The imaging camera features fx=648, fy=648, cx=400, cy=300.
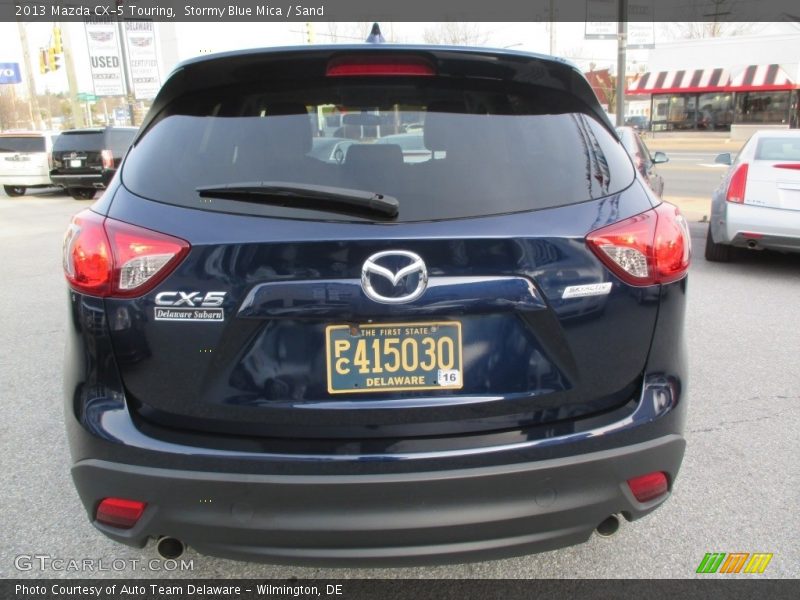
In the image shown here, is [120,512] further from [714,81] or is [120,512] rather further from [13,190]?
[714,81]

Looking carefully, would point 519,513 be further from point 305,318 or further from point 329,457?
point 305,318

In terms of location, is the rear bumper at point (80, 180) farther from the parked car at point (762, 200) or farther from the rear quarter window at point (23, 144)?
the parked car at point (762, 200)

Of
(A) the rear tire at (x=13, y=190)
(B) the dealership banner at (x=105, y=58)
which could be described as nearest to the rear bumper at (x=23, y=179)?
(A) the rear tire at (x=13, y=190)

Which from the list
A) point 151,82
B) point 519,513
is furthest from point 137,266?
point 151,82

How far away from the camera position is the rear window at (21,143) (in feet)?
58.6

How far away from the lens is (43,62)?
1449 inches

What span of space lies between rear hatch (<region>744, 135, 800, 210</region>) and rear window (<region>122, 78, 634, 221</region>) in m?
5.28

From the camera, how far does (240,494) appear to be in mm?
1765

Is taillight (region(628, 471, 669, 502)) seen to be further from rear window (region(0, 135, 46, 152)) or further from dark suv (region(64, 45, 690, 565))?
rear window (region(0, 135, 46, 152))

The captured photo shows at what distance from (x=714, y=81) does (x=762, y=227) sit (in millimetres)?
35740

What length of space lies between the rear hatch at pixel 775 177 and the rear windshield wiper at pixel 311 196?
6.02 m

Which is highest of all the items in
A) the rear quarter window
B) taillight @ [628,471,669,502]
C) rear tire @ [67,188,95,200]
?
taillight @ [628,471,669,502]

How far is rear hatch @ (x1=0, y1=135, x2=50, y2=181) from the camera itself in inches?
706

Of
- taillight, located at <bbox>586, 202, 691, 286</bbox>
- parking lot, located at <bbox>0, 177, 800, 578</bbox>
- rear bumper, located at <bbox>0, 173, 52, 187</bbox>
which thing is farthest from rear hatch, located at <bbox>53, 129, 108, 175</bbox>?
taillight, located at <bbox>586, 202, 691, 286</bbox>
